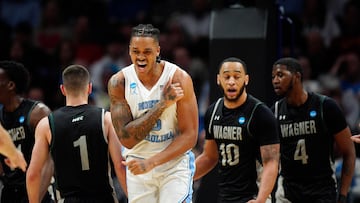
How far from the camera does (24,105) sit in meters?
8.38

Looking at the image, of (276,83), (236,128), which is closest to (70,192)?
(236,128)

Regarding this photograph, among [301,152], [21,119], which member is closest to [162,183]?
[301,152]

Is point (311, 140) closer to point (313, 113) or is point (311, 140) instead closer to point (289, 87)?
point (313, 113)

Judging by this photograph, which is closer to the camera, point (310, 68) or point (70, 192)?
point (70, 192)

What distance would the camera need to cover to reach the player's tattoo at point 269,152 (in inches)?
298

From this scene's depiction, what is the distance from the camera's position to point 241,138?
306 inches

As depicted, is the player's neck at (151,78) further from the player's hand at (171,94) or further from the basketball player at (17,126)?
the basketball player at (17,126)

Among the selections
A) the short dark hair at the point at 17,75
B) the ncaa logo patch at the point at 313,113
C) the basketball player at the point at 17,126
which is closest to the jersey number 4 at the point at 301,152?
the ncaa logo patch at the point at 313,113

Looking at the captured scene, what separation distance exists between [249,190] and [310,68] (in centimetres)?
484

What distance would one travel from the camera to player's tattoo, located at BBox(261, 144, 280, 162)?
7566mm

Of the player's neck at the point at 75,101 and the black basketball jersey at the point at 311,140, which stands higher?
the player's neck at the point at 75,101

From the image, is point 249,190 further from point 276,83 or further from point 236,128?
point 276,83

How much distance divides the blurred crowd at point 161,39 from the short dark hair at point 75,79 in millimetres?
3872

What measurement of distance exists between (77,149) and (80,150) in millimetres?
30
